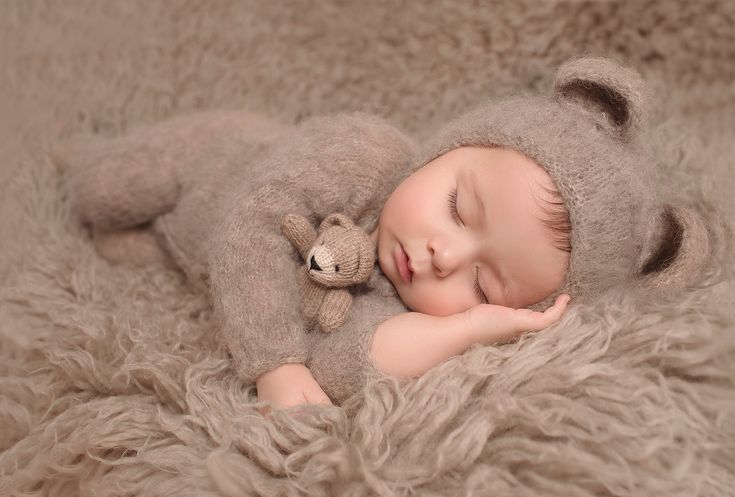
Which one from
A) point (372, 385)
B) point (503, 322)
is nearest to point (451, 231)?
point (503, 322)

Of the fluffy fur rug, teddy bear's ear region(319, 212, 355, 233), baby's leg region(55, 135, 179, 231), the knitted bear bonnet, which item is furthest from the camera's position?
baby's leg region(55, 135, 179, 231)

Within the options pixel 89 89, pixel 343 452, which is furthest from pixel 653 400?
pixel 89 89

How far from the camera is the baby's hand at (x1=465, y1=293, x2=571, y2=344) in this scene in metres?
0.98

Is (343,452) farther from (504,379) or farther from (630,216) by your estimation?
(630,216)

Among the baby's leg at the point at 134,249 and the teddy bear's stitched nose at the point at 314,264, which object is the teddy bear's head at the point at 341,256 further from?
the baby's leg at the point at 134,249

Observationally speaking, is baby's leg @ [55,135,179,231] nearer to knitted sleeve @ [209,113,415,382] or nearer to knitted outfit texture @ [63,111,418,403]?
knitted outfit texture @ [63,111,418,403]

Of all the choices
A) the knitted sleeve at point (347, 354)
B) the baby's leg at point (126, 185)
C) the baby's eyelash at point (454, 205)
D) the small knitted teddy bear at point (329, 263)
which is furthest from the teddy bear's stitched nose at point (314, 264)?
the baby's leg at point (126, 185)

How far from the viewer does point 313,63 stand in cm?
161

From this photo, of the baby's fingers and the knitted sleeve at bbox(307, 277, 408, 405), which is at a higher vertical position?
the baby's fingers

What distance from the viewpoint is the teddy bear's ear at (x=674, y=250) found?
101 cm

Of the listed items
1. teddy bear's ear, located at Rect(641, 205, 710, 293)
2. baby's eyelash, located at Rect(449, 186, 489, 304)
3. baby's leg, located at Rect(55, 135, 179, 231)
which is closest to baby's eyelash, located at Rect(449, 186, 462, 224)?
baby's eyelash, located at Rect(449, 186, 489, 304)

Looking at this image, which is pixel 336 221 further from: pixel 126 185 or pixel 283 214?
pixel 126 185

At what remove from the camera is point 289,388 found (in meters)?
0.99

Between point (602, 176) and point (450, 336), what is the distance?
1.03ft
